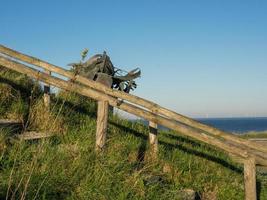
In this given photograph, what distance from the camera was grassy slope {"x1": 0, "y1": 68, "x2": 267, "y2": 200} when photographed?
205 inches

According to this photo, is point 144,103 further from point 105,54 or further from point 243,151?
point 105,54

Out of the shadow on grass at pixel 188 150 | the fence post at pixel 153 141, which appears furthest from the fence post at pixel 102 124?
the shadow on grass at pixel 188 150

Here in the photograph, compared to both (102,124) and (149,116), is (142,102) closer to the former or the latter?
(149,116)

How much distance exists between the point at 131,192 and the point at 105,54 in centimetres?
641

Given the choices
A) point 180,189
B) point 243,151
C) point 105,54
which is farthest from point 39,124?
point 105,54

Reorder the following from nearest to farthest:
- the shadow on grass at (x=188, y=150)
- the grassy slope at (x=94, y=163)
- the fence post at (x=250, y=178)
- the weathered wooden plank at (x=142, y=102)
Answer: the grassy slope at (x=94, y=163), the fence post at (x=250, y=178), the weathered wooden plank at (x=142, y=102), the shadow on grass at (x=188, y=150)

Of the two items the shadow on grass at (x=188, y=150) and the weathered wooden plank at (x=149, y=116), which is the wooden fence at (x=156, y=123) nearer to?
the weathered wooden plank at (x=149, y=116)

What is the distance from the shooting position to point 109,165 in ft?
20.2

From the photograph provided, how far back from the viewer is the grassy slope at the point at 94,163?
5211 millimetres

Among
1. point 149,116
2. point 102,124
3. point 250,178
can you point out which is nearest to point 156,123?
point 149,116

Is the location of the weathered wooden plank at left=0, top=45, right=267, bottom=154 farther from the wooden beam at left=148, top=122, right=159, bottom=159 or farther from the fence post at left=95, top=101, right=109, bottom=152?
the fence post at left=95, top=101, right=109, bottom=152

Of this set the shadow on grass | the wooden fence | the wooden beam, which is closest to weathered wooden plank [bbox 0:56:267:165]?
the wooden fence

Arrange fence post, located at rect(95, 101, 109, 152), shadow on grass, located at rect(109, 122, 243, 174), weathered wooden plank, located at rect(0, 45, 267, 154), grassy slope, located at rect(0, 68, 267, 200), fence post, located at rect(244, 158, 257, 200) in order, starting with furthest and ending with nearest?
shadow on grass, located at rect(109, 122, 243, 174)
weathered wooden plank, located at rect(0, 45, 267, 154)
fence post, located at rect(244, 158, 257, 200)
fence post, located at rect(95, 101, 109, 152)
grassy slope, located at rect(0, 68, 267, 200)

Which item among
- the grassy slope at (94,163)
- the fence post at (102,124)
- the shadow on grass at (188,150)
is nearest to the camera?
the grassy slope at (94,163)
